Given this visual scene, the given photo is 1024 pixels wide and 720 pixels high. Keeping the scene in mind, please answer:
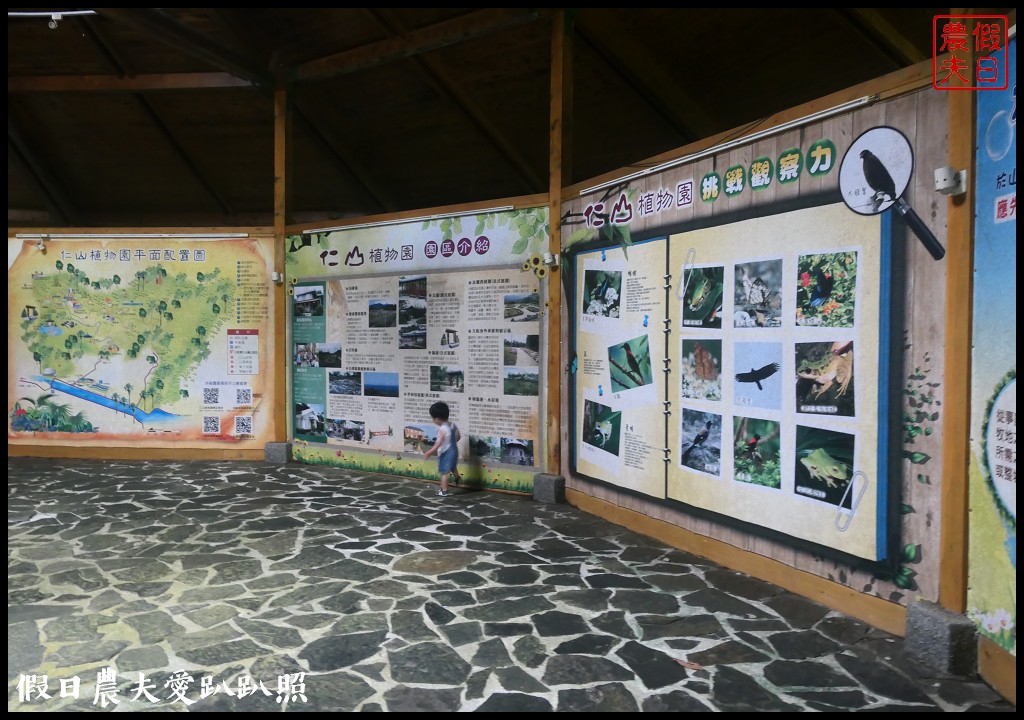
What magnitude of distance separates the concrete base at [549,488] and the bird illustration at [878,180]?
4.46m

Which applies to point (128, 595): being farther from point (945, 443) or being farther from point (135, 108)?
point (135, 108)

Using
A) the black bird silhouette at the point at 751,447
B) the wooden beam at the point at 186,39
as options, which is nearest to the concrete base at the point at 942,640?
the black bird silhouette at the point at 751,447

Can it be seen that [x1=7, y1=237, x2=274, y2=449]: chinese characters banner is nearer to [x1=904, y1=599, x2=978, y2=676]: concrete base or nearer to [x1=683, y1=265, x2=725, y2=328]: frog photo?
[x1=683, y1=265, x2=725, y2=328]: frog photo

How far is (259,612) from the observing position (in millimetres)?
4668

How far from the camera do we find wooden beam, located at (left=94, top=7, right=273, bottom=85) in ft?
26.6

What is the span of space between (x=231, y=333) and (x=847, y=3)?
907 cm

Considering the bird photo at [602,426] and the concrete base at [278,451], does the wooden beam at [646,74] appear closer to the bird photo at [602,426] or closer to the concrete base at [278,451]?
the bird photo at [602,426]

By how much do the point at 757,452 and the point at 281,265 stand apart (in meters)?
7.59

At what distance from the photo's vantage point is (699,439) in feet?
19.1

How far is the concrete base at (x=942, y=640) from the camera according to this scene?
373 centimetres

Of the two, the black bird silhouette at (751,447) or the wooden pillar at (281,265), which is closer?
the black bird silhouette at (751,447)

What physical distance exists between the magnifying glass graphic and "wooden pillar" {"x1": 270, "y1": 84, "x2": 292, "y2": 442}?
26.1 ft

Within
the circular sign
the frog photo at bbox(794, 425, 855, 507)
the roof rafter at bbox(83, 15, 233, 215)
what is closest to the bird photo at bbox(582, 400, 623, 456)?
the frog photo at bbox(794, 425, 855, 507)

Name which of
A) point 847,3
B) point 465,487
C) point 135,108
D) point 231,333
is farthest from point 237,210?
point 847,3
